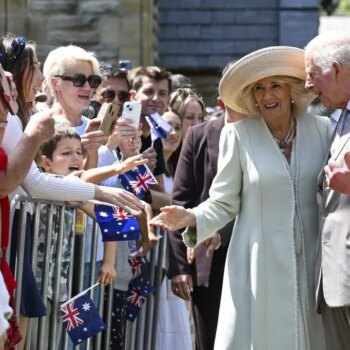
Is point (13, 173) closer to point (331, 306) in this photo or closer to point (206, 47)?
point (331, 306)

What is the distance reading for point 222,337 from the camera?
7125 millimetres

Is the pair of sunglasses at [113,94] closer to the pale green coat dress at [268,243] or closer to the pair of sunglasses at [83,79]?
the pair of sunglasses at [83,79]

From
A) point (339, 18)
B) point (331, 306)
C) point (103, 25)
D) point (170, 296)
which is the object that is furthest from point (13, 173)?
point (339, 18)

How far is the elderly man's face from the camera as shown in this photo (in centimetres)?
696

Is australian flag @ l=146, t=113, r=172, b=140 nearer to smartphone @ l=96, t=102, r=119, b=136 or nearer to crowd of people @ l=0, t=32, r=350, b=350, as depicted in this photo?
smartphone @ l=96, t=102, r=119, b=136

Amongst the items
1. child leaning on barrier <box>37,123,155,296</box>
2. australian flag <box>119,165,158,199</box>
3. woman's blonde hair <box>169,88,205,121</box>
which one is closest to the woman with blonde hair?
woman's blonde hair <box>169,88,205,121</box>

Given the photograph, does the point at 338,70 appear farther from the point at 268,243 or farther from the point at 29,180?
the point at 29,180

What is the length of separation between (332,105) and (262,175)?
1.67 feet

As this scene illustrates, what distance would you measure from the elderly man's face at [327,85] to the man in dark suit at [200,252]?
4.10ft

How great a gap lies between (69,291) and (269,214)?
1222 millimetres

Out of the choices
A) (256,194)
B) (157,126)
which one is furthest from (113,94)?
(256,194)

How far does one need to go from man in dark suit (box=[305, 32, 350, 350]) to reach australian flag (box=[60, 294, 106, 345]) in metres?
1.29

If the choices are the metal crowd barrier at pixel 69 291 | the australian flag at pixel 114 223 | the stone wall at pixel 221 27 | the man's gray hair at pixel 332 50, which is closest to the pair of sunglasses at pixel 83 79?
the metal crowd barrier at pixel 69 291

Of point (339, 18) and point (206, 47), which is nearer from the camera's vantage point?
point (206, 47)
